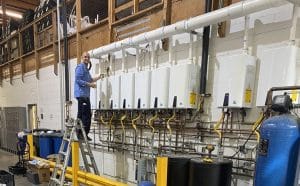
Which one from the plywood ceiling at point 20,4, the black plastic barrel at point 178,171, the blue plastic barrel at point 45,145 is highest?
the plywood ceiling at point 20,4

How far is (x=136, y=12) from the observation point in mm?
4125

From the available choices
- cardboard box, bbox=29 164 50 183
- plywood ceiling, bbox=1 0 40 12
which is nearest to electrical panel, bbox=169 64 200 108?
cardboard box, bbox=29 164 50 183

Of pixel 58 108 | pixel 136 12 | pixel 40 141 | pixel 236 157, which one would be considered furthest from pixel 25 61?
pixel 236 157

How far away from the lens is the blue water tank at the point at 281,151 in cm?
181

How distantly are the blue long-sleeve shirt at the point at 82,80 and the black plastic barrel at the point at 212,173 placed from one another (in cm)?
245

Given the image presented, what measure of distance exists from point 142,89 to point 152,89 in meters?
0.21

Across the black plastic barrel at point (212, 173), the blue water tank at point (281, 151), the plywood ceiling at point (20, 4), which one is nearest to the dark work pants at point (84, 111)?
the black plastic barrel at point (212, 173)

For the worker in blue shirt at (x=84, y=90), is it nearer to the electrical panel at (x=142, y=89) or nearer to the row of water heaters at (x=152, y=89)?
the row of water heaters at (x=152, y=89)

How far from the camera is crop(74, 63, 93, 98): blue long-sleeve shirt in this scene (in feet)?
13.2

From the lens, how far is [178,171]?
2.65 m

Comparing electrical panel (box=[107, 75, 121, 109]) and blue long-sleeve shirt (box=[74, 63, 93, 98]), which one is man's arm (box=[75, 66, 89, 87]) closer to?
blue long-sleeve shirt (box=[74, 63, 93, 98])

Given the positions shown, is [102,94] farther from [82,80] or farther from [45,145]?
[45,145]

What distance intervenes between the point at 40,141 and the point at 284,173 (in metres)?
4.77

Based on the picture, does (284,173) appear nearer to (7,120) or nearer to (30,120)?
(30,120)
